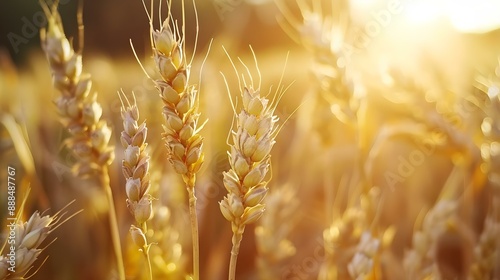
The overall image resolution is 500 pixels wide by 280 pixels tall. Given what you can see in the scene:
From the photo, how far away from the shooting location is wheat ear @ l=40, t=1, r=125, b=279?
24.8 inches

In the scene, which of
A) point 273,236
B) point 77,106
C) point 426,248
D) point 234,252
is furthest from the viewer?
point 273,236

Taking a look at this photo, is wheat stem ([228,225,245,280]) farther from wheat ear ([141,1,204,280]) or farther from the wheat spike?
the wheat spike

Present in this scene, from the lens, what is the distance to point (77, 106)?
2.14 ft

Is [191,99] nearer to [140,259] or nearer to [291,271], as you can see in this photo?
[140,259]

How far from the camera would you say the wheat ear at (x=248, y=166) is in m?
0.52

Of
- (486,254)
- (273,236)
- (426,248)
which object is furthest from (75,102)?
(486,254)

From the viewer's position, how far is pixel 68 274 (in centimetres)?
124

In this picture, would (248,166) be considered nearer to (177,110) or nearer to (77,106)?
(177,110)

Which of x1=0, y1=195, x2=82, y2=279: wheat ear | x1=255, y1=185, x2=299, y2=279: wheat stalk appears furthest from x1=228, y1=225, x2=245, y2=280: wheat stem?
x1=255, y1=185, x2=299, y2=279: wheat stalk

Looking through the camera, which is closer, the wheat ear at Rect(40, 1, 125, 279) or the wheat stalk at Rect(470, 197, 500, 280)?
the wheat ear at Rect(40, 1, 125, 279)

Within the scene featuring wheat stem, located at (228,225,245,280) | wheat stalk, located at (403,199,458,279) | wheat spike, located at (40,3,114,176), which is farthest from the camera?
wheat stalk, located at (403,199,458,279)

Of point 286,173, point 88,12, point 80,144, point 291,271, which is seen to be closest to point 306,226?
point 286,173

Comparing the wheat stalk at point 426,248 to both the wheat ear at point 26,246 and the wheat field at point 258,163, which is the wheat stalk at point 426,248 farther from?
Answer: the wheat ear at point 26,246

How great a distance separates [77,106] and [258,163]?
252 mm
